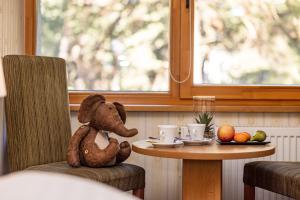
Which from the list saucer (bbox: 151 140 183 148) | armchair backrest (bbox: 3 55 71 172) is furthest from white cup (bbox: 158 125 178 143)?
armchair backrest (bbox: 3 55 71 172)

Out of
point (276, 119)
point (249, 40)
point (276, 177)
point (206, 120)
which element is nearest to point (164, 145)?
point (206, 120)

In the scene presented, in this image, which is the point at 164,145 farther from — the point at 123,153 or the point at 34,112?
the point at 34,112

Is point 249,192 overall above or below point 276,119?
below

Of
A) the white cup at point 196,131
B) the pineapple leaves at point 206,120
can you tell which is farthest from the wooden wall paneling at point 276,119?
the white cup at point 196,131

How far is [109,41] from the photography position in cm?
282

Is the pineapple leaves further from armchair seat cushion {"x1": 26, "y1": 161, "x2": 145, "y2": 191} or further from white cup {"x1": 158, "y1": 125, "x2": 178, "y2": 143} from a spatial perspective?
armchair seat cushion {"x1": 26, "y1": 161, "x2": 145, "y2": 191}

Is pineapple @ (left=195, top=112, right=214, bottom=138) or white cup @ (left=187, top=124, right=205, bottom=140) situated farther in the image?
pineapple @ (left=195, top=112, right=214, bottom=138)

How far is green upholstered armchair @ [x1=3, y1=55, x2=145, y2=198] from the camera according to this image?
2.09 metres

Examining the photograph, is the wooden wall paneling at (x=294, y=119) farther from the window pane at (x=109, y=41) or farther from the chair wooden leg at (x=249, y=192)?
the window pane at (x=109, y=41)

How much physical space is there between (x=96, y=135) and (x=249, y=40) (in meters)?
1.19

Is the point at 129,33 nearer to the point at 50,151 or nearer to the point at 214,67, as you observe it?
the point at 214,67

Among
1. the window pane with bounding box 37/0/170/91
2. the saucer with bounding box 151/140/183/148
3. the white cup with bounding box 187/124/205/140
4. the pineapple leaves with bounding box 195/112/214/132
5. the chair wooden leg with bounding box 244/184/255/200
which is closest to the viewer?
the saucer with bounding box 151/140/183/148

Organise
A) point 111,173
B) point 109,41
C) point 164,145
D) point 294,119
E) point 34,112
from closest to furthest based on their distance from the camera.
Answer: point 164,145 < point 111,173 < point 34,112 < point 294,119 < point 109,41

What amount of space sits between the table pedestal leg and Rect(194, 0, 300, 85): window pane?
97cm
